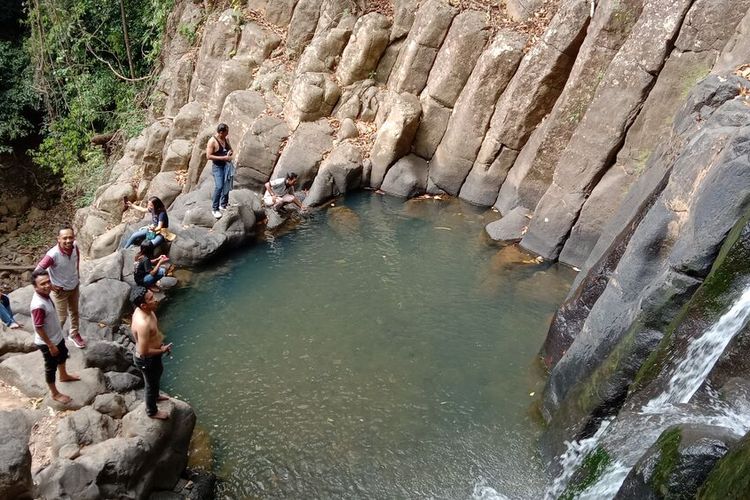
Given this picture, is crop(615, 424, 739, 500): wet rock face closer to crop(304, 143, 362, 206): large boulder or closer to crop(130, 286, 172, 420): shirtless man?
crop(130, 286, 172, 420): shirtless man

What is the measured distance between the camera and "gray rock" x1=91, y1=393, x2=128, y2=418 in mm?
7148

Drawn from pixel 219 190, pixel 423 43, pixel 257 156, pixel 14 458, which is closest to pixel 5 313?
pixel 14 458

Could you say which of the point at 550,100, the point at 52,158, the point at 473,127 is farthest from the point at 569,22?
the point at 52,158

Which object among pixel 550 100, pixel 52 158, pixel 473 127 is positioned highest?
pixel 550 100

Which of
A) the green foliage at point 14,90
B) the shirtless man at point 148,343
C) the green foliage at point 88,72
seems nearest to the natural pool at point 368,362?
the shirtless man at point 148,343

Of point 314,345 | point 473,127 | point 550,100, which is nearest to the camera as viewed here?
point 314,345

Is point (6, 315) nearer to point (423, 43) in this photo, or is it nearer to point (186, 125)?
point (186, 125)

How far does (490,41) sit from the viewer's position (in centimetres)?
1489

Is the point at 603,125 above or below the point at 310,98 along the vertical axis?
above

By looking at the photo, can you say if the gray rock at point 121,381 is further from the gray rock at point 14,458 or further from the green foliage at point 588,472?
the green foliage at point 588,472

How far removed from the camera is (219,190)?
12.9m

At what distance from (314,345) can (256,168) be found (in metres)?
7.90

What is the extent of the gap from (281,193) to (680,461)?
1201 cm

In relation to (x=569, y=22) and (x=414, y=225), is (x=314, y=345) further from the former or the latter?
(x=569, y=22)
